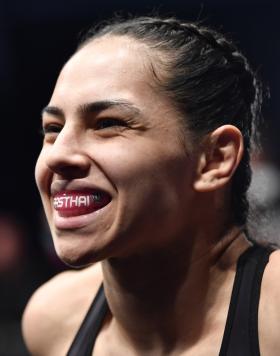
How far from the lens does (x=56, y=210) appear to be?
1208mm

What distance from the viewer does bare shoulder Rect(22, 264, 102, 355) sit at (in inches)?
58.1

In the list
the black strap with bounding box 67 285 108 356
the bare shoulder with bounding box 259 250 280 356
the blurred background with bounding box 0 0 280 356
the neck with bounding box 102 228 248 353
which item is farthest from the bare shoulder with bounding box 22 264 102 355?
the blurred background with bounding box 0 0 280 356

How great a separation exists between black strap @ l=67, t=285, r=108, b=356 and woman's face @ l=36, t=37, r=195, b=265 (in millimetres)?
249

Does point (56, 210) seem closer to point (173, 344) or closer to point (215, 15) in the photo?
point (173, 344)

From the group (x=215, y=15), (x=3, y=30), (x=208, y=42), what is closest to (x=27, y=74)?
(x=3, y=30)

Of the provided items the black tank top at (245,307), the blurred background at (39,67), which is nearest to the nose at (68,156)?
the black tank top at (245,307)

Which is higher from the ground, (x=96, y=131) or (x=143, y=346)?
(x=96, y=131)

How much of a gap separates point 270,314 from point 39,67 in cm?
252

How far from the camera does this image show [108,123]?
118 cm

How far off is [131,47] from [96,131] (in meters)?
0.18

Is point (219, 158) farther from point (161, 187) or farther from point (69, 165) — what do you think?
point (69, 165)

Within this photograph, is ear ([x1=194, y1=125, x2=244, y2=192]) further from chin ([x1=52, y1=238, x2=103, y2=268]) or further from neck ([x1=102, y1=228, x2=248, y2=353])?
chin ([x1=52, y1=238, x2=103, y2=268])

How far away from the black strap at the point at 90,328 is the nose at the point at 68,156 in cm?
37

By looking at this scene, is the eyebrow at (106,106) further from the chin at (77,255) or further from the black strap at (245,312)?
the black strap at (245,312)
